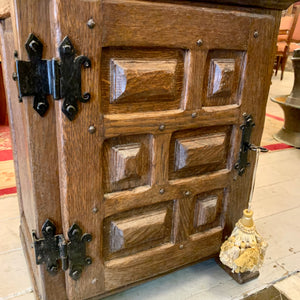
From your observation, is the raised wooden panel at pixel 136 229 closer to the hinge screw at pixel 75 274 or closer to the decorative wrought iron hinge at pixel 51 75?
the hinge screw at pixel 75 274

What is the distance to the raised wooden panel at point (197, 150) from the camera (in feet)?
2.46

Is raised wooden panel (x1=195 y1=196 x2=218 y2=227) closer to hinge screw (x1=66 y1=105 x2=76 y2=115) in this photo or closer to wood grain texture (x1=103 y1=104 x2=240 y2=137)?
wood grain texture (x1=103 y1=104 x2=240 y2=137)

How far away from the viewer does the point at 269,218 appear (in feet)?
4.16

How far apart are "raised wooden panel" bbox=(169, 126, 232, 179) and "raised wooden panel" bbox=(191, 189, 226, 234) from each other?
0.25 ft

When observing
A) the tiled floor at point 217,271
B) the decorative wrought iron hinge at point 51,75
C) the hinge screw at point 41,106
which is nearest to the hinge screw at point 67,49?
the decorative wrought iron hinge at point 51,75

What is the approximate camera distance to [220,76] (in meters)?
0.73

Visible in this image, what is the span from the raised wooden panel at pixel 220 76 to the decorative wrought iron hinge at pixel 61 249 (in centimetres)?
45

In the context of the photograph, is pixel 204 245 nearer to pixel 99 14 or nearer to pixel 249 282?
pixel 249 282

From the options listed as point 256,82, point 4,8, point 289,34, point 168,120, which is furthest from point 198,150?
point 289,34

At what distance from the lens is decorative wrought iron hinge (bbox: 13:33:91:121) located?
0.55 meters

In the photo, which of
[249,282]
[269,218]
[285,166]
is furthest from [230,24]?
[285,166]

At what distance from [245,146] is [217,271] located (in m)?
0.42

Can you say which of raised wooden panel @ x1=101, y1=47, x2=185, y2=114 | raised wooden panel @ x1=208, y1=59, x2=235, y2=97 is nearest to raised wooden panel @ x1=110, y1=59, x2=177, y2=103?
raised wooden panel @ x1=101, y1=47, x2=185, y2=114

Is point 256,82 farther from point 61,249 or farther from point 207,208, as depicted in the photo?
point 61,249
